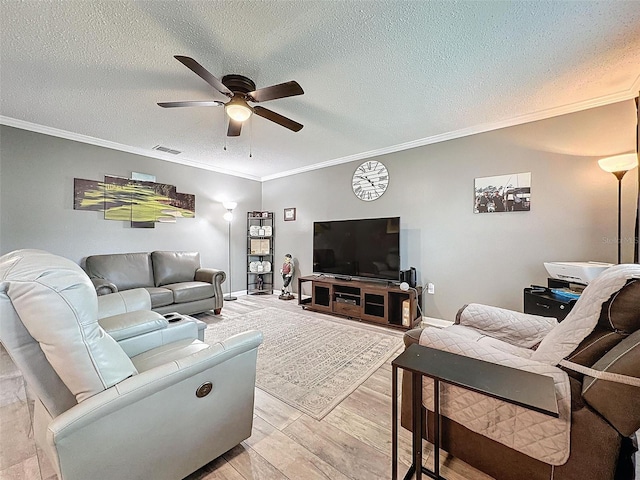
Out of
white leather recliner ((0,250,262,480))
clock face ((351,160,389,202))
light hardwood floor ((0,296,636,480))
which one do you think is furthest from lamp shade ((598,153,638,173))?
white leather recliner ((0,250,262,480))

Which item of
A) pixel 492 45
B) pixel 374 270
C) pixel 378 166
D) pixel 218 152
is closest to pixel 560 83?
pixel 492 45

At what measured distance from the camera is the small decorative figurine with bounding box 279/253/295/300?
494cm

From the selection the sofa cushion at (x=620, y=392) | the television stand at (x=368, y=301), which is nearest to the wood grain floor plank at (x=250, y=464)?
the sofa cushion at (x=620, y=392)

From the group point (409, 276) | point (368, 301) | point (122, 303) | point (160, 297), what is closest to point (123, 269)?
point (160, 297)

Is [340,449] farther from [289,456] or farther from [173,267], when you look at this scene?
[173,267]

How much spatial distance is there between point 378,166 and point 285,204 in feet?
6.85

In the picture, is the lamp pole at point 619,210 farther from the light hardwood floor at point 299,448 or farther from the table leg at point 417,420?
the table leg at point 417,420

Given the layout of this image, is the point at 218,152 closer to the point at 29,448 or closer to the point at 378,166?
the point at 378,166

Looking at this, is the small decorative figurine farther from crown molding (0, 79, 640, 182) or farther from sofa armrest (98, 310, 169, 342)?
sofa armrest (98, 310, 169, 342)

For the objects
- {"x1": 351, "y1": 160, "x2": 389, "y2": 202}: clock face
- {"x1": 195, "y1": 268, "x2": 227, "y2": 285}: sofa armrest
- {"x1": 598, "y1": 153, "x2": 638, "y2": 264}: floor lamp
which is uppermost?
{"x1": 351, "y1": 160, "x2": 389, "y2": 202}: clock face

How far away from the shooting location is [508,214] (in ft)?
10.0

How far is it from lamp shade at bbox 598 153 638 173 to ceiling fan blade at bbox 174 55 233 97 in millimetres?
3209

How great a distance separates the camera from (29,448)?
1.43 metres

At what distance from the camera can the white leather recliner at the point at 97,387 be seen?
848 mm
